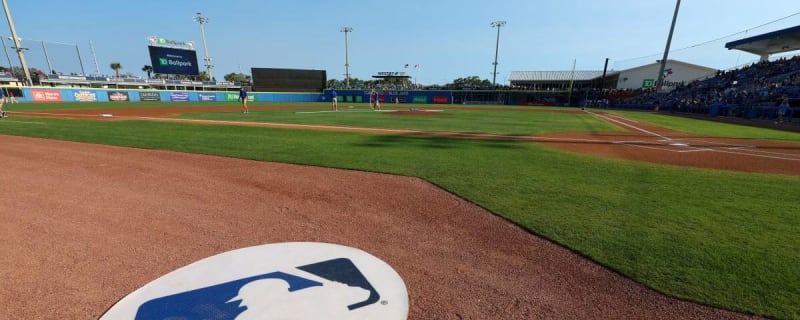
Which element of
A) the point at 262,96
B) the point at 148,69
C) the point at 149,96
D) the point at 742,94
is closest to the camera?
the point at 742,94

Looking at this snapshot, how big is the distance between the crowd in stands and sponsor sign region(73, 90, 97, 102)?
56233mm

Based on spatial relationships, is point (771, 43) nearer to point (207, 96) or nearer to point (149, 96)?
A: point (207, 96)

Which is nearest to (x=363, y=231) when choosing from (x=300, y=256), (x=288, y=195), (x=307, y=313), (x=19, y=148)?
(x=300, y=256)

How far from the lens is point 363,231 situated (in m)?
3.28

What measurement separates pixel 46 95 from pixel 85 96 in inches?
130

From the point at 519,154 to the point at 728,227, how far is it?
424 cm

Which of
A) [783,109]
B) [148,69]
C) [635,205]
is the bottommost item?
[635,205]

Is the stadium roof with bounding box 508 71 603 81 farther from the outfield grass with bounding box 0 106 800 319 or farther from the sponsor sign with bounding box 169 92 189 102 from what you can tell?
the outfield grass with bounding box 0 106 800 319

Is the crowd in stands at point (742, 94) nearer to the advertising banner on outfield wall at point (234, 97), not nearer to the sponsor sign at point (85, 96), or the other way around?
the advertising banner on outfield wall at point (234, 97)

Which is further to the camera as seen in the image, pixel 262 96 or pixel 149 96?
pixel 262 96

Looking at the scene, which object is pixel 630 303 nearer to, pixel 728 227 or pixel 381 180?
pixel 728 227

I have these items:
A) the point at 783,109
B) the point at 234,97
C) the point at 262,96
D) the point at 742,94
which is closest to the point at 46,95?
the point at 234,97

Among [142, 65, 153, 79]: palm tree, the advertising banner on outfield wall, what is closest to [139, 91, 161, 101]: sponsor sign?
the advertising banner on outfield wall

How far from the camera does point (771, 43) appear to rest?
3288 centimetres
